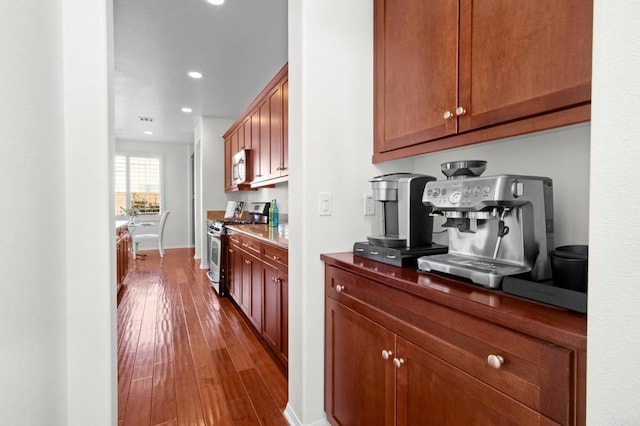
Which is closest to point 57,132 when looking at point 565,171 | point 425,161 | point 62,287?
point 62,287

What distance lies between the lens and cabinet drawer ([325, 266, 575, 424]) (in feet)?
2.23

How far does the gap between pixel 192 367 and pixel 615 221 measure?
8.33ft

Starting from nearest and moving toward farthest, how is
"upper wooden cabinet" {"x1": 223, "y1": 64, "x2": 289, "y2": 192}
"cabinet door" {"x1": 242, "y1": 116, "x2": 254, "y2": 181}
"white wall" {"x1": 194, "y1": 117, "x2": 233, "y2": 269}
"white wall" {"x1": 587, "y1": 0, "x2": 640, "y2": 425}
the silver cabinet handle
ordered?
"white wall" {"x1": 587, "y1": 0, "x2": 640, "y2": 425} → the silver cabinet handle → "upper wooden cabinet" {"x1": 223, "y1": 64, "x2": 289, "y2": 192} → "cabinet door" {"x1": 242, "y1": 116, "x2": 254, "y2": 181} → "white wall" {"x1": 194, "y1": 117, "x2": 233, "y2": 269}

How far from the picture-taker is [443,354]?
954 millimetres

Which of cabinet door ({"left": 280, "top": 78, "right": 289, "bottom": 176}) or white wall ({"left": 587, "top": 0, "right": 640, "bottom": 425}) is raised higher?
cabinet door ({"left": 280, "top": 78, "right": 289, "bottom": 176})

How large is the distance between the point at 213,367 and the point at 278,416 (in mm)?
741

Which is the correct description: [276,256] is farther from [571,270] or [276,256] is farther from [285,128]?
[571,270]

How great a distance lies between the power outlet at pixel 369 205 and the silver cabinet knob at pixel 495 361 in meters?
1.04

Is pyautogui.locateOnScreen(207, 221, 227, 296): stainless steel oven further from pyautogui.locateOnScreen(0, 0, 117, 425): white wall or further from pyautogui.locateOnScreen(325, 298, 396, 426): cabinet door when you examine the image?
pyautogui.locateOnScreen(0, 0, 117, 425): white wall

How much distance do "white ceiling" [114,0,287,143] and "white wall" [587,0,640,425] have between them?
8.48 ft

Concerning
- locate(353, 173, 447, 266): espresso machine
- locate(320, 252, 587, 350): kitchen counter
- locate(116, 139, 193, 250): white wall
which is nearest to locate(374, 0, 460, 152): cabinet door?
locate(353, 173, 447, 266): espresso machine

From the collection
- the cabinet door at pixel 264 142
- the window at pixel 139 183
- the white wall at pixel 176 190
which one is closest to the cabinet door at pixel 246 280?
the cabinet door at pixel 264 142

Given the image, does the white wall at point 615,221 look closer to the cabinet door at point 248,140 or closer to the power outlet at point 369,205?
the power outlet at point 369,205

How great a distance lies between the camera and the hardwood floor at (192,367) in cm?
182
